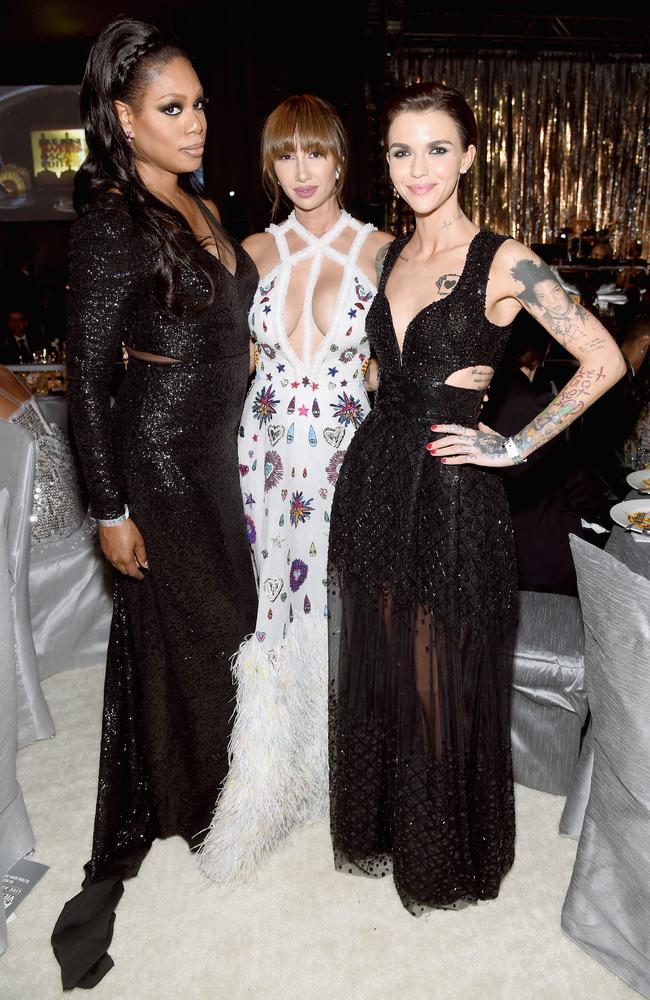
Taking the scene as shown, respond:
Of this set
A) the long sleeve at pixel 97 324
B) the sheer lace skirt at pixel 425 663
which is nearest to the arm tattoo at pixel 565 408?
the sheer lace skirt at pixel 425 663

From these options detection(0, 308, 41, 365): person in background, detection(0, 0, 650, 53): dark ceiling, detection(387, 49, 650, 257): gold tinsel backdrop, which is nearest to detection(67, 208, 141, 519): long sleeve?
detection(0, 308, 41, 365): person in background

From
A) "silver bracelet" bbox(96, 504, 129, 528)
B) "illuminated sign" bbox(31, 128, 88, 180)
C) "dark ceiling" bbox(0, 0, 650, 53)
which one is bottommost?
"silver bracelet" bbox(96, 504, 129, 528)

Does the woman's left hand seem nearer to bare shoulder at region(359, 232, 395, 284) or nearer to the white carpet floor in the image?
bare shoulder at region(359, 232, 395, 284)

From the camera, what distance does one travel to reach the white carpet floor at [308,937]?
5.85 ft

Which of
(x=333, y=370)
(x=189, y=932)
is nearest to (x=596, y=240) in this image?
(x=333, y=370)

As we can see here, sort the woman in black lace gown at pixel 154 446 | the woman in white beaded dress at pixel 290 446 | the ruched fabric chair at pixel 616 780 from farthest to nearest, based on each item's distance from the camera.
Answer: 1. the woman in white beaded dress at pixel 290 446
2. the woman in black lace gown at pixel 154 446
3. the ruched fabric chair at pixel 616 780

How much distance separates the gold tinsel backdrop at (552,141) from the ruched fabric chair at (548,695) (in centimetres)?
809

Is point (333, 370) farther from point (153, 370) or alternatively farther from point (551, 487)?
point (551, 487)

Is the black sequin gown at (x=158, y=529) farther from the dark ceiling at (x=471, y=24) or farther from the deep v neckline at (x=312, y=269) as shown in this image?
the dark ceiling at (x=471, y=24)

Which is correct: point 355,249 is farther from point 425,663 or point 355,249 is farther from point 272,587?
point 425,663

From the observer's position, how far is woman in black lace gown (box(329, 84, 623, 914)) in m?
1.63

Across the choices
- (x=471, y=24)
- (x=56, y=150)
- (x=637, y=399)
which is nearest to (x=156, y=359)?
(x=637, y=399)

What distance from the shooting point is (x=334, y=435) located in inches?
80.1

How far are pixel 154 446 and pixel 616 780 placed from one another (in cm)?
119
